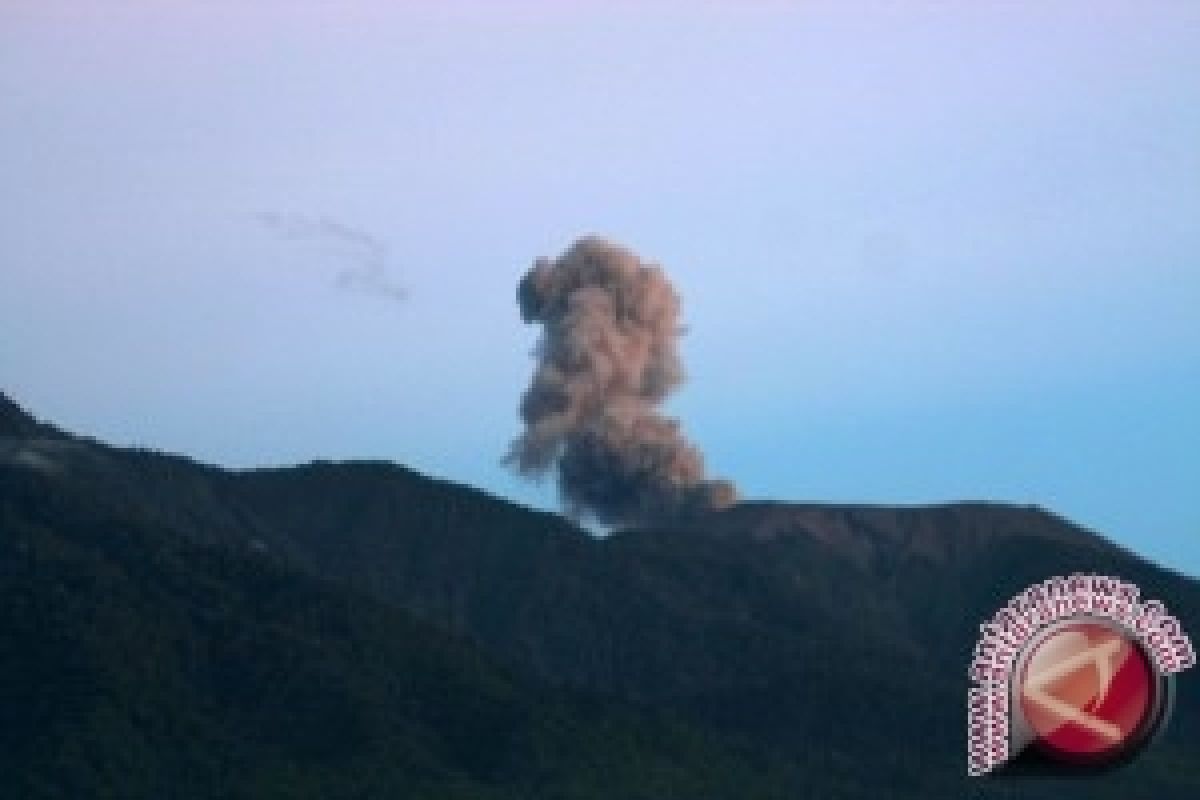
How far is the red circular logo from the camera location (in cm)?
7506

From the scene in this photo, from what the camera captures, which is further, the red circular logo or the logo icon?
the red circular logo

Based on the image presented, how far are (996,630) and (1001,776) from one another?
14.6ft

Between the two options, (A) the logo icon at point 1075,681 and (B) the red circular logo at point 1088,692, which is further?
(B) the red circular logo at point 1088,692

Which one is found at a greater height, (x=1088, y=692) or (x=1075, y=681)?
(x=1075, y=681)

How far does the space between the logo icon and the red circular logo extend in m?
0.03

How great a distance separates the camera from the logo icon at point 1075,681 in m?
74.8

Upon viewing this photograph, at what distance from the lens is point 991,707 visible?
249ft

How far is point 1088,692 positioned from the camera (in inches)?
2995

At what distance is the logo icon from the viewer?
7481 cm

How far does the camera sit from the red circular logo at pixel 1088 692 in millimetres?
75062

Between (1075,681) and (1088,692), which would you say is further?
(1075,681)

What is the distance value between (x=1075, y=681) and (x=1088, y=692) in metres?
0.44

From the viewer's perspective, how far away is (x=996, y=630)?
75.9 m

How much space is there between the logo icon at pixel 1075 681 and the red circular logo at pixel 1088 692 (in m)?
0.03
